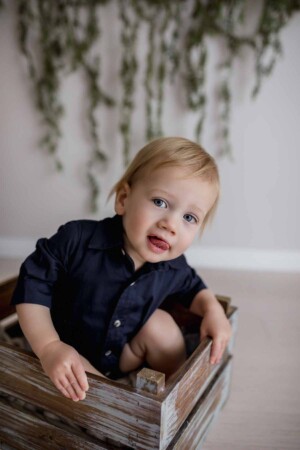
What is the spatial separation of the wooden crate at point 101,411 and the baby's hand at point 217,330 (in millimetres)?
25

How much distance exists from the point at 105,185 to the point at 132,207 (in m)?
1.17

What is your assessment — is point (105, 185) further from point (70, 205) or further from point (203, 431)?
point (203, 431)

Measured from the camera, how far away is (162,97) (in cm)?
165

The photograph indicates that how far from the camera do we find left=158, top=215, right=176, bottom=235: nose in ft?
2.07

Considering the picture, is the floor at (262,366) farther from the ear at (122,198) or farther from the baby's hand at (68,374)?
the ear at (122,198)

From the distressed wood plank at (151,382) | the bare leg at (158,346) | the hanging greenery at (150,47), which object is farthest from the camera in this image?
the hanging greenery at (150,47)

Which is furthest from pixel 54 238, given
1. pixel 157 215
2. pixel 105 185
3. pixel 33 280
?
pixel 105 185

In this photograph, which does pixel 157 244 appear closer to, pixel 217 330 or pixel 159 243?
pixel 159 243

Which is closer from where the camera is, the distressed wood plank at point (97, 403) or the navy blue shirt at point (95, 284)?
the distressed wood plank at point (97, 403)

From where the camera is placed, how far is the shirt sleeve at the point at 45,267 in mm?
642

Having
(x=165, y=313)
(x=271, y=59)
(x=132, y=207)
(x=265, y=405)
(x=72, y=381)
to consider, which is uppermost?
(x=271, y=59)

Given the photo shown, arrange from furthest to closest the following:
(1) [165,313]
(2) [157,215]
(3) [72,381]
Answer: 1. (1) [165,313]
2. (2) [157,215]
3. (3) [72,381]

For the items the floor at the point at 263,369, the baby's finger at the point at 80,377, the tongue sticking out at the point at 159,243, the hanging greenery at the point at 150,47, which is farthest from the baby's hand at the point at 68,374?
the hanging greenery at the point at 150,47

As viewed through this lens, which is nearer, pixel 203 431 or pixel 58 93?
pixel 203 431
